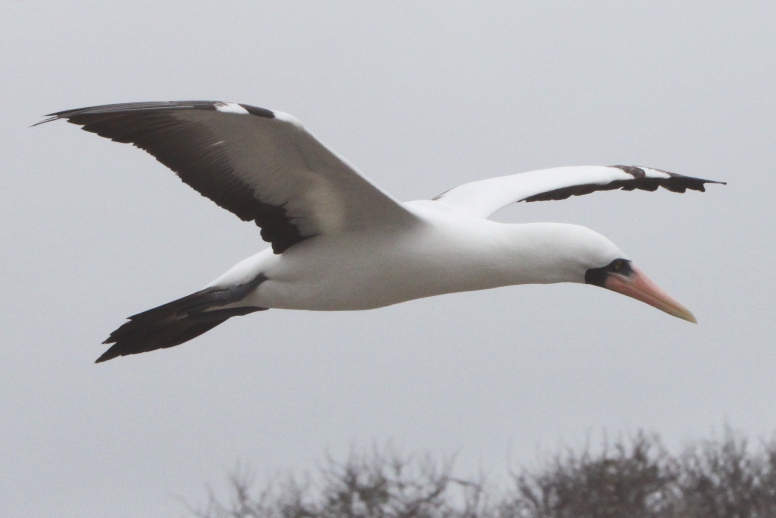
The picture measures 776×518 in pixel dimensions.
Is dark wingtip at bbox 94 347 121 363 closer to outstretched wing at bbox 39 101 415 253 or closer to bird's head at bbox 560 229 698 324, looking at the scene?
outstretched wing at bbox 39 101 415 253

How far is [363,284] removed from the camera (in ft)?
35.4

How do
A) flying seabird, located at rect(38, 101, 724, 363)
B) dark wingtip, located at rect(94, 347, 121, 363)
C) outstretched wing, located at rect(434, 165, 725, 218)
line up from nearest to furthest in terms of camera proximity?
flying seabird, located at rect(38, 101, 724, 363)
dark wingtip, located at rect(94, 347, 121, 363)
outstretched wing, located at rect(434, 165, 725, 218)

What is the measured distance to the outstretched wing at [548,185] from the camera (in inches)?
490

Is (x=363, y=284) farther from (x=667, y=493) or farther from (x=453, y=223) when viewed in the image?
(x=667, y=493)

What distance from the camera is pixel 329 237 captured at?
35.8 feet

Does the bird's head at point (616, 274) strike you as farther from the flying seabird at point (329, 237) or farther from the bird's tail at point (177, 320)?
the bird's tail at point (177, 320)

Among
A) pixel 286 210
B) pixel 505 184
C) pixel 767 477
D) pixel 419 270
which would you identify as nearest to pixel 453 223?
pixel 419 270

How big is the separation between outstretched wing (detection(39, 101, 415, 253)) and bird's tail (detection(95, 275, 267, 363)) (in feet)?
1.95

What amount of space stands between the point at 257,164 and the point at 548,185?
3.30 metres

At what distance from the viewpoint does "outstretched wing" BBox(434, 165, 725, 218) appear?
12.4 metres

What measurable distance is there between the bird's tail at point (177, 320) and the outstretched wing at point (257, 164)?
23.3 inches

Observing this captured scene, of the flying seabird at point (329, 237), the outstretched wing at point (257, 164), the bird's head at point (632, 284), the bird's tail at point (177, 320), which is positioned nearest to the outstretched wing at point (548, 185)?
the flying seabird at point (329, 237)

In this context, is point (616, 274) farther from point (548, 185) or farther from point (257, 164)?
point (257, 164)

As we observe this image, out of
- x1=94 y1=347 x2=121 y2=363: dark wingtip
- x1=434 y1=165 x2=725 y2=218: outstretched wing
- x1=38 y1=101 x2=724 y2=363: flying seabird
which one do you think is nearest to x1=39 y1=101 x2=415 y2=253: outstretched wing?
x1=38 y1=101 x2=724 y2=363: flying seabird
